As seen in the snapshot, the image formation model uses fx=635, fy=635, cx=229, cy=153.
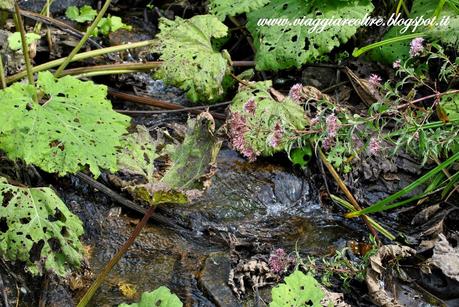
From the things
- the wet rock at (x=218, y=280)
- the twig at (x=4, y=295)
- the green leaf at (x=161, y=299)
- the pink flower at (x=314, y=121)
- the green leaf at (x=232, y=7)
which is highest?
the green leaf at (x=232, y=7)

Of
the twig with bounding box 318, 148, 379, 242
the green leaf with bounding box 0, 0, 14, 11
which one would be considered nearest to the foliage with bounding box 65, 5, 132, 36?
the twig with bounding box 318, 148, 379, 242

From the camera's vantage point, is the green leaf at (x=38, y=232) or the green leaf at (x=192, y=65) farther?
the green leaf at (x=192, y=65)

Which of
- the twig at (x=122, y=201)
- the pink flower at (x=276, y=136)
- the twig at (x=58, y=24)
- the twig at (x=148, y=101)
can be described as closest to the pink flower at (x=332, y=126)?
the pink flower at (x=276, y=136)

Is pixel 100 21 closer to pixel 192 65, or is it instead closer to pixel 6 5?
pixel 192 65

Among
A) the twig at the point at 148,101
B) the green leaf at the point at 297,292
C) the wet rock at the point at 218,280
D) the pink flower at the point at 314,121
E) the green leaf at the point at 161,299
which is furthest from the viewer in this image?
the twig at the point at 148,101

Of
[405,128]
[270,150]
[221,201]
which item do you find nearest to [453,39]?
[405,128]

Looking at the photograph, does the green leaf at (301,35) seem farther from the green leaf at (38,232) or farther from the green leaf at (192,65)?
the green leaf at (38,232)

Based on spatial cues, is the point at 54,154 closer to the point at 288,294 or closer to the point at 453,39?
the point at 288,294
